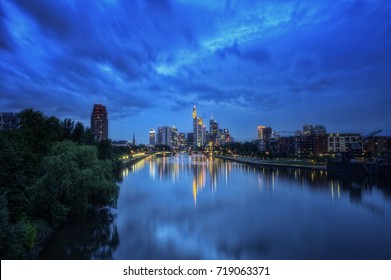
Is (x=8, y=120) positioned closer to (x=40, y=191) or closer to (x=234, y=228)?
(x=40, y=191)

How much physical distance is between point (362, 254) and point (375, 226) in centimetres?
929

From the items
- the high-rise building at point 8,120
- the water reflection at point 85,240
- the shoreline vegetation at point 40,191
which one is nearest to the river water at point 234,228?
the water reflection at point 85,240

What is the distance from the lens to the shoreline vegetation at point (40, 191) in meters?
16.9

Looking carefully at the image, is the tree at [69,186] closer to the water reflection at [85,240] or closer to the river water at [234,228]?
the water reflection at [85,240]

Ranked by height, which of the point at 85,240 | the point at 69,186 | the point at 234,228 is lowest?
the point at 234,228

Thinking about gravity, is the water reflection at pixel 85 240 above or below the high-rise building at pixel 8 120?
below

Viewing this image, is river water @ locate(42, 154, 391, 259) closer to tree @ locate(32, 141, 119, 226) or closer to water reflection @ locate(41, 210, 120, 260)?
water reflection @ locate(41, 210, 120, 260)

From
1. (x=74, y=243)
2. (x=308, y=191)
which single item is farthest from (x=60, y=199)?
(x=308, y=191)

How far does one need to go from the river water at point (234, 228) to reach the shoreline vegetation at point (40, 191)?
5.16ft

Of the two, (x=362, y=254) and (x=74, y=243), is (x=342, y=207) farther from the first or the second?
(x=74, y=243)

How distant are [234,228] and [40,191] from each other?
17189 millimetres

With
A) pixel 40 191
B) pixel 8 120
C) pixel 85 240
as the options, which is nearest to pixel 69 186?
pixel 40 191

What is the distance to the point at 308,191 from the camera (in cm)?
4897

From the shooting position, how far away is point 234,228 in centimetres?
2764
